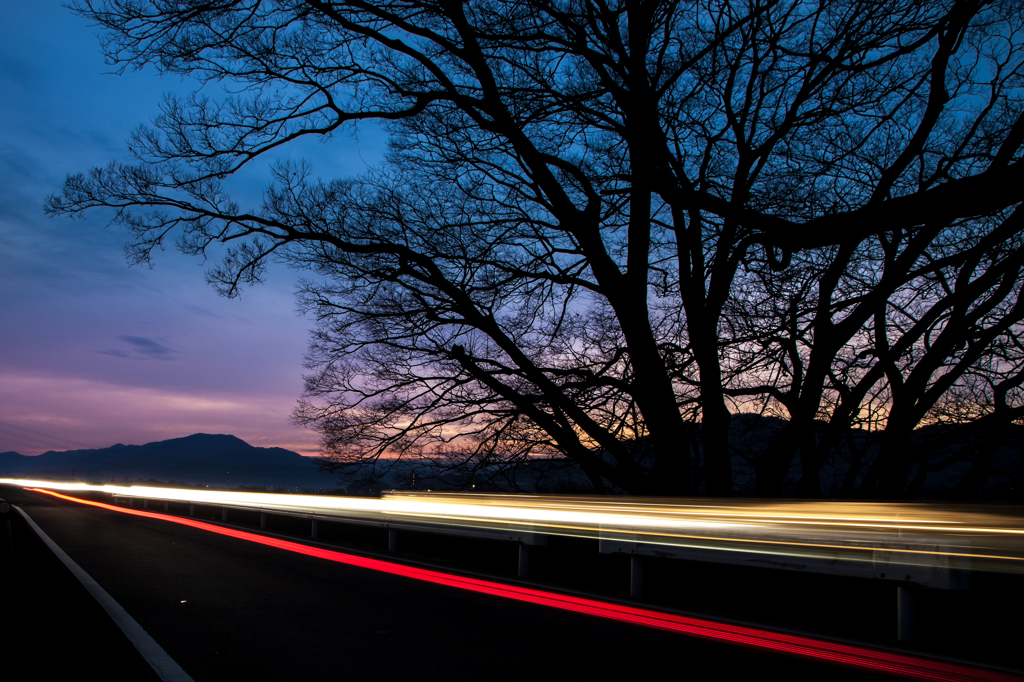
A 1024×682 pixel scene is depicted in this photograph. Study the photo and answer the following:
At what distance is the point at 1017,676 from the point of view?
4785 mm

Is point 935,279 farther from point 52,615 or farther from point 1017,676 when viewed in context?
point 52,615

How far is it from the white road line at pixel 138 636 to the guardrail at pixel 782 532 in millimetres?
5112

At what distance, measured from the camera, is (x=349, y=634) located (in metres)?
6.35

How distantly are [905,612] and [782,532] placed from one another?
163 cm

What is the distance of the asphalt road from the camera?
5199 millimetres

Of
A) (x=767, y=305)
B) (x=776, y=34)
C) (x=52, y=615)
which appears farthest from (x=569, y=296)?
(x=52, y=615)

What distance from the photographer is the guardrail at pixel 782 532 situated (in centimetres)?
575

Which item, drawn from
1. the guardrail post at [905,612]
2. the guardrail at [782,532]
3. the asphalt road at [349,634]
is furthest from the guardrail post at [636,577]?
the guardrail post at [905,612]

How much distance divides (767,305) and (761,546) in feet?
26.9

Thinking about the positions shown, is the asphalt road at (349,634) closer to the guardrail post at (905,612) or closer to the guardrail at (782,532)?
the guardrail post at (905,612)

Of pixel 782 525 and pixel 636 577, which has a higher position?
pixel 782 525

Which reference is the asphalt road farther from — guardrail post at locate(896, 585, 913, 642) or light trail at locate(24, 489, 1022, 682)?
guardrail post at locate(896, 585, 913, 642)

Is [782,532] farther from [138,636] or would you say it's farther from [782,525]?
[138,636]

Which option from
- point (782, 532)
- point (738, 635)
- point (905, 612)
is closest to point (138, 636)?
point (738, 635)
